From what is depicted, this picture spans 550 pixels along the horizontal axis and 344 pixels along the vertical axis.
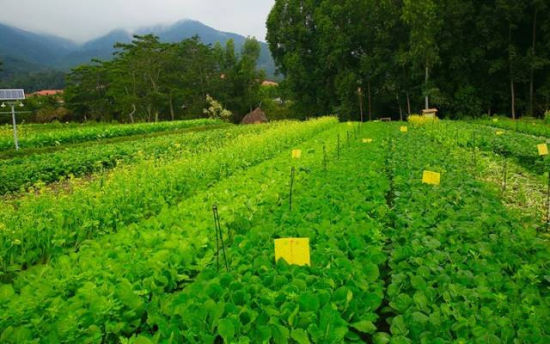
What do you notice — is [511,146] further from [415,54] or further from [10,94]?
[415,54]

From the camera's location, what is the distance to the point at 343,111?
1180 inches

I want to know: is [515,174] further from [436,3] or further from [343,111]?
[343,111]

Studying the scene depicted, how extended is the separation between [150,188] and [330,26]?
27.1m

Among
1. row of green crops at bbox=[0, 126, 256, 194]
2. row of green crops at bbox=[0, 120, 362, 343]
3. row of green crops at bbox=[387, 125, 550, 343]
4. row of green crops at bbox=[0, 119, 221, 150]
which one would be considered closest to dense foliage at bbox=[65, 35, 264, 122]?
row of green crops at bbox=[0, 119, 221, 150]

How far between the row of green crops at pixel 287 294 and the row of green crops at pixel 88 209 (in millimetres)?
2095

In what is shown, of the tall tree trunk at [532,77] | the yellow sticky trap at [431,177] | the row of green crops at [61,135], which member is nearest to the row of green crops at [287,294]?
the yellow sticky trap at [431,177]

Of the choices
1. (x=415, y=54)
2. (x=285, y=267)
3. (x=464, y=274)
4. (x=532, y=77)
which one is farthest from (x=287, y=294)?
(x=532, y=77)

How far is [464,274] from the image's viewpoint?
235cm

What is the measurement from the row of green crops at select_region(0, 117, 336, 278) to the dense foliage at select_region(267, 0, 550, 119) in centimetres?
2040

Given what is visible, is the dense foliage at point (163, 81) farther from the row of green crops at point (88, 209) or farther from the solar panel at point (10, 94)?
the row of green crops at point (88, 209)

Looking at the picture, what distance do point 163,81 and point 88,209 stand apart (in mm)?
38971

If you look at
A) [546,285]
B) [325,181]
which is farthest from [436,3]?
[546,285]

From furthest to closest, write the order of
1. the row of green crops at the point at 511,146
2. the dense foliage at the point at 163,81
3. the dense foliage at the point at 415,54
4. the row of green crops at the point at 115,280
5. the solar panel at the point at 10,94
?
the dense foliage at the point at 163,81
the dense foliage at the point at 415,54
the solar panel at the point at 10,94
the row of green crops at the point at 511,146
the row of green crops at the point at 115,280

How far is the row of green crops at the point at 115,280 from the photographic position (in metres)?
1.97
